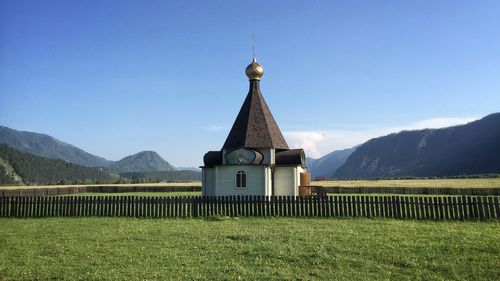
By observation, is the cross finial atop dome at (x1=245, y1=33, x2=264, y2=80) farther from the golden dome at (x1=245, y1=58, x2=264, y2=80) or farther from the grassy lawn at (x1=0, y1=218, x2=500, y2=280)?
the grassy lawn at (x1=0, y1=218, x2=500, y2=280)

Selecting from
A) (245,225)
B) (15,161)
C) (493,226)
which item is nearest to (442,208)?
(493,226)

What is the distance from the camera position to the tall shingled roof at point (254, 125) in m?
28.0

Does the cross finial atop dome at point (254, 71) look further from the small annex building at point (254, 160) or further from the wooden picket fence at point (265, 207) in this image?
the wooden picket fence at point (265, 207)

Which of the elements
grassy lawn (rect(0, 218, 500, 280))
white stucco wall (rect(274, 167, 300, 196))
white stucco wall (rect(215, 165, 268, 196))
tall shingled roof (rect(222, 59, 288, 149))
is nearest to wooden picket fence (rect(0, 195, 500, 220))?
grassy lawn (rect(0, 218, 500, 280))

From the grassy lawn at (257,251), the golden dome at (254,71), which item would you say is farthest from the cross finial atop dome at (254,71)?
the grassy lawn at (257,251)

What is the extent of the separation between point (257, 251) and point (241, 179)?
51.5ft

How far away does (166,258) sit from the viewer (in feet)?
33.9

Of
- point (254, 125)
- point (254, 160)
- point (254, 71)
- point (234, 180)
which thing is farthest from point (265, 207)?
point (254, 71)

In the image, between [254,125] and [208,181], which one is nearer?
[208,181]

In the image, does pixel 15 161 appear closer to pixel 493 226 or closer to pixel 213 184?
pixel 213 184

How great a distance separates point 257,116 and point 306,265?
67.6 ft

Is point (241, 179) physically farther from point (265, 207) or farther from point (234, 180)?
point (265, 207)

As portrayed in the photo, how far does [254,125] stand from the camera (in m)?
29.0

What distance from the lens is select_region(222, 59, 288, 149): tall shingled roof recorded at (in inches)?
1102
